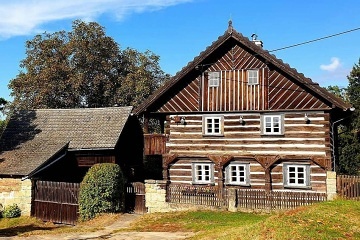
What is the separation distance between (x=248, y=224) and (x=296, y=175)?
10.3m

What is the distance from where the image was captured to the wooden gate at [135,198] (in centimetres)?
2484

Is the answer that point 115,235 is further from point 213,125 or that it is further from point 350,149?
point 350,149

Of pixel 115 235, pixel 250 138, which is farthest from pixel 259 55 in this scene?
pixel 115 235

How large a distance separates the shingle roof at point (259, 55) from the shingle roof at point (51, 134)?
3.64 metres

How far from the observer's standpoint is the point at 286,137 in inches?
982

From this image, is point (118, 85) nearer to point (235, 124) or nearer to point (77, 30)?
point (77, 30)

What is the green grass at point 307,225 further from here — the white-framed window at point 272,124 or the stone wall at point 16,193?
the stone wall at point 16,193

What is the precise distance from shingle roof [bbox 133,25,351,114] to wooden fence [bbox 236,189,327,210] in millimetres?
5609

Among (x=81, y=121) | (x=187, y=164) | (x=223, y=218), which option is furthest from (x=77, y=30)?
(x=223, y=218)

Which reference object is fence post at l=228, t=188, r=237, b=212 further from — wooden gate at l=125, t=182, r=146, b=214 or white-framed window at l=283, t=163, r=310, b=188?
wooden gate at l=125, t=182, r=146, b=214

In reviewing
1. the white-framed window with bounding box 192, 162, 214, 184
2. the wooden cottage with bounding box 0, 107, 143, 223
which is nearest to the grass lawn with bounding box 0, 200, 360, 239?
the wooden cottage with bounding box 0, 107, 143, 223

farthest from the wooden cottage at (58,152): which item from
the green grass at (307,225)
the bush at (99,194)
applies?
the green grass at (307,225)

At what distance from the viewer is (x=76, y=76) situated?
141ft

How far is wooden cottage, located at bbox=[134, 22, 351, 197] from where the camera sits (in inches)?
957
